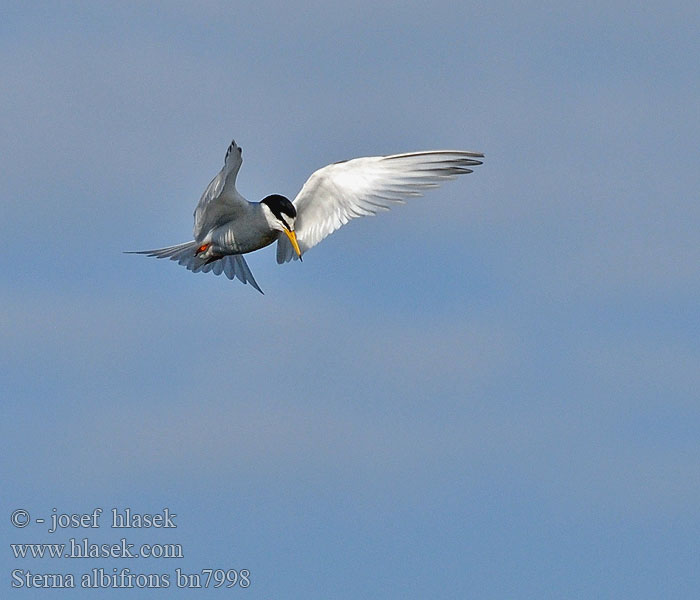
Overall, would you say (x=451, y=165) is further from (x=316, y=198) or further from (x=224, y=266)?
(x=224, y=266)

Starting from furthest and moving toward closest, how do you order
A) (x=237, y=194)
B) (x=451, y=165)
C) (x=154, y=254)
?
1. (x=154, y=254)
2. (x=237, y=194)
3. (x=451, y=165)

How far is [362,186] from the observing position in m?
26.5

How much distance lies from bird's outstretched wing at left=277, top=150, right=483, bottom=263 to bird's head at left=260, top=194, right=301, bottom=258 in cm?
69

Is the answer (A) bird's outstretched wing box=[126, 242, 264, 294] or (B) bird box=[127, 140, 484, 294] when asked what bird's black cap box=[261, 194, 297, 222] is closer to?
(B) bird box=[127, 140, 484, 294]

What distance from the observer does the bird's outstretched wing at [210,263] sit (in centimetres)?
2969

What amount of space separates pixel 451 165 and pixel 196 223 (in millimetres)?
5332

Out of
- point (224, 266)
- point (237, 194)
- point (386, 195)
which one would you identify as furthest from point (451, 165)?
point (224, 266)

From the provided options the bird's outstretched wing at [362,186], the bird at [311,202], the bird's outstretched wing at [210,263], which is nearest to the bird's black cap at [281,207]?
the bird at [311,202]

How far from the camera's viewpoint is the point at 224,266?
30.0m

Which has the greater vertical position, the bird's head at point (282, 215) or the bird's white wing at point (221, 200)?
the bird's white wing at point (221, 200)

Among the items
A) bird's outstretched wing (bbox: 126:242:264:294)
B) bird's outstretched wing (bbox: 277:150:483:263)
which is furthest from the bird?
bird's outstretched wing (bbox: 126:242:264:294)

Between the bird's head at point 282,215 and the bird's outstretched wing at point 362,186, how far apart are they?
0.69m

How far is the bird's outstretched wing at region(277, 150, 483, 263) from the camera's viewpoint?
25.3m

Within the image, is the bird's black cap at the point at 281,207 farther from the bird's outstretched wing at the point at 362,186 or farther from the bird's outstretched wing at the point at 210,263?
the bird's outstretched wing at the point at 210,263
